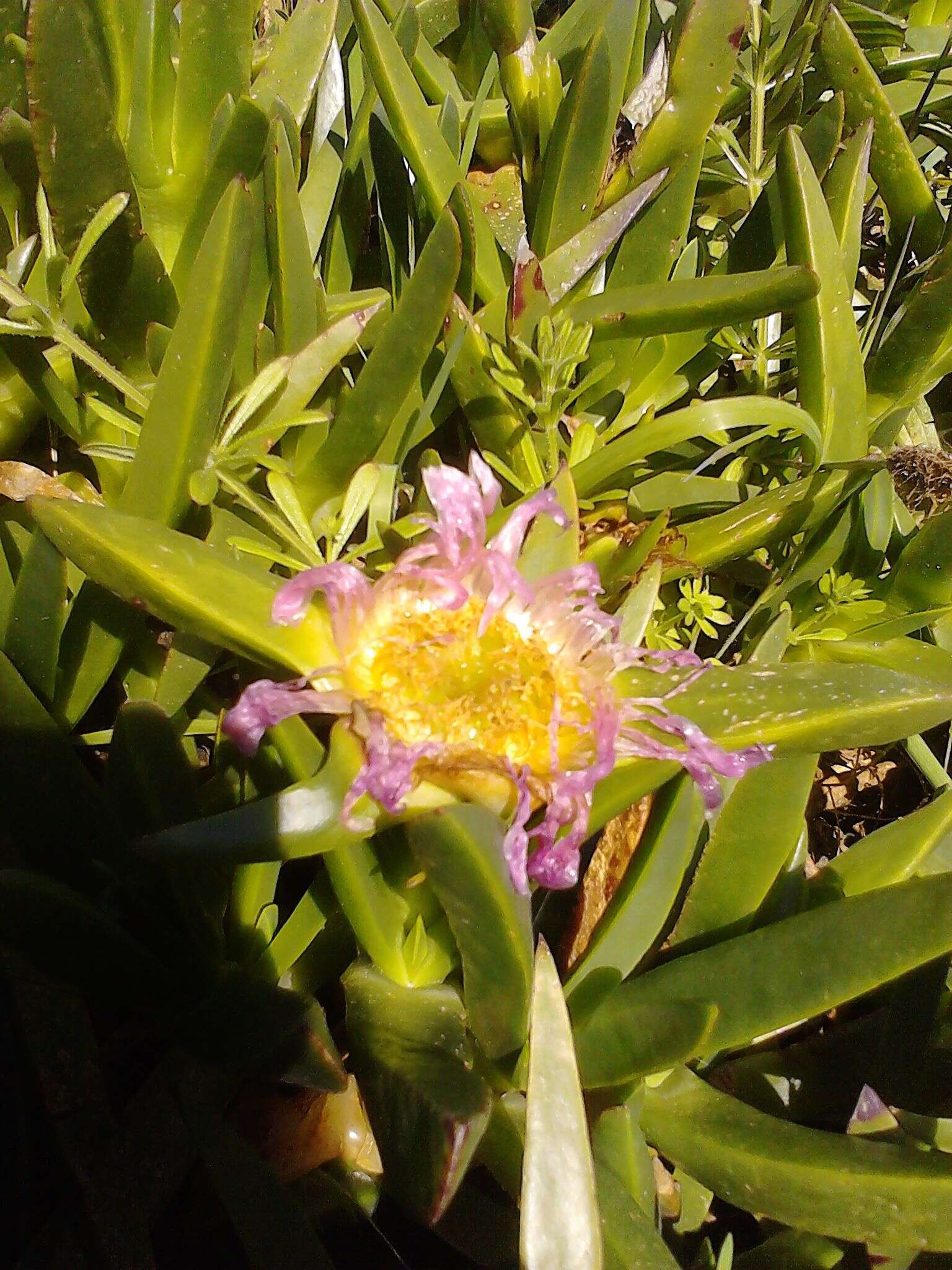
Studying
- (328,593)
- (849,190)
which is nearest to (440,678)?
(328,593)

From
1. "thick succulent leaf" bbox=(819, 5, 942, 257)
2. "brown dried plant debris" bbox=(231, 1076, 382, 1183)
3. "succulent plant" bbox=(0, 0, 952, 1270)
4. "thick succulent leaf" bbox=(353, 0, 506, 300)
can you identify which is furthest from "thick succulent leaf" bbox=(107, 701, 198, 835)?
"thick succulent leaf" bbox=(819, 5, 942, 257)

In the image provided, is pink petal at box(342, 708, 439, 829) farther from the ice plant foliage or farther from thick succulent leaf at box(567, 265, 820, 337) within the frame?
thick succulent leaf at box(567, 265, 820, 337)

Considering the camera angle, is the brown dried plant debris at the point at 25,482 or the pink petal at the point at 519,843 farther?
the brown dried plant debris at the point at 25,482

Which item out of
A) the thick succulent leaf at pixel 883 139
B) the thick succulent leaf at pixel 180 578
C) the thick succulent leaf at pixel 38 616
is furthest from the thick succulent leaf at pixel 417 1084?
the thick succulent leaf at pixel 883 139

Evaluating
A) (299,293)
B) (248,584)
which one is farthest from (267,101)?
(248,584)

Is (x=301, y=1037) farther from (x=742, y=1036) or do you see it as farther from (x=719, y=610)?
(x=719, y=610)

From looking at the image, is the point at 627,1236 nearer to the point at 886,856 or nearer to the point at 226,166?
the point at 886,856

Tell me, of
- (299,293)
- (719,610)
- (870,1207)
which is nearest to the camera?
(870,1207)

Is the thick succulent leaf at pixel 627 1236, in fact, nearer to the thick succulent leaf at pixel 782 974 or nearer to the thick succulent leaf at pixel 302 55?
the thick succulent leaf at pixel 782 974
